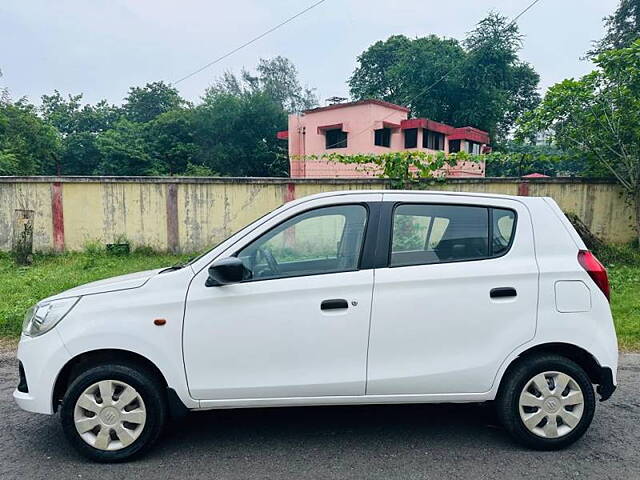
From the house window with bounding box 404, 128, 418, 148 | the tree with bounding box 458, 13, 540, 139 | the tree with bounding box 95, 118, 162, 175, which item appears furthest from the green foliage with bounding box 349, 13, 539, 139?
the tree with bounding box 95, 118, 162, 175

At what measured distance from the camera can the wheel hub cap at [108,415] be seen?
2982 mm

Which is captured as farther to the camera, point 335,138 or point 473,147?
point 473,147

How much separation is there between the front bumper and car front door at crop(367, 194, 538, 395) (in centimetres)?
201

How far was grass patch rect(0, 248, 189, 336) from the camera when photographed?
6602 mm

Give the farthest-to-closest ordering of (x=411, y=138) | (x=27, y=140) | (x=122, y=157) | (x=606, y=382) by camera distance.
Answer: (x=122, y=157)
(x=27, y=140)
(x=411, y=138)
(x=606, y=382)

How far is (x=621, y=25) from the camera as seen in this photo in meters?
36.1

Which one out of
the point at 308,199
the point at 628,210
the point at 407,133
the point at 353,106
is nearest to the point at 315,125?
the point at 353,106

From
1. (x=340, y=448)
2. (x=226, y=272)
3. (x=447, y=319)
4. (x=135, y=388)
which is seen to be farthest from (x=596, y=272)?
(x=135, y=388)

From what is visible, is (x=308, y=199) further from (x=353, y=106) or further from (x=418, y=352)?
(x=353, y=106)

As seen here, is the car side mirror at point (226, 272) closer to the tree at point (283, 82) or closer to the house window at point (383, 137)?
the house window at point (383, 137)

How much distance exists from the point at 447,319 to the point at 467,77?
37.9 meters

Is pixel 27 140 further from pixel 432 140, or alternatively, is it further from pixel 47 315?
pixel 47 315

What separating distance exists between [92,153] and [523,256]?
140ft

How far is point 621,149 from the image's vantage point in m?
9.74
